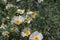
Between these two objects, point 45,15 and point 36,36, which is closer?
point 36,36

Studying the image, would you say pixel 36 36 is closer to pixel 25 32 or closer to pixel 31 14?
pixel 25 32

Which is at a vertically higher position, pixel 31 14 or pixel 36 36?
pixel 31 14

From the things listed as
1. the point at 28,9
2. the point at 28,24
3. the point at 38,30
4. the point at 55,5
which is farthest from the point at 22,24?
the point at 55,5

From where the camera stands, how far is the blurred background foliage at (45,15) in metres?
2.74

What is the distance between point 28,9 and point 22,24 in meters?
A: 0.46

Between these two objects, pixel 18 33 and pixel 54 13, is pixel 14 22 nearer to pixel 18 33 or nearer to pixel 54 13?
pixel 18 33

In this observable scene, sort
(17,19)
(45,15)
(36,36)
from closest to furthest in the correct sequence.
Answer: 1. (36,36)
2. (17,19)
3. (45,15)

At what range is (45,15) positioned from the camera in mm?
2939

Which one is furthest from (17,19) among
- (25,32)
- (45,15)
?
(45,15)

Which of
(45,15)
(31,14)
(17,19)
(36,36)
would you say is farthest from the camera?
(45,15)

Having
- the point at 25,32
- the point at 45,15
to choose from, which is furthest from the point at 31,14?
the point at 25,32

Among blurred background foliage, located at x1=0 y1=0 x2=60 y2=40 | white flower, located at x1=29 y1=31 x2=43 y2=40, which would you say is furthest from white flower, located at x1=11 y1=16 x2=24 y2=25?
white flower, located at x1=29 y1=31 x2=43 y2=40

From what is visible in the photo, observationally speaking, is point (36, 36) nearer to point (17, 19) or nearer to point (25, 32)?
point (25, 32)

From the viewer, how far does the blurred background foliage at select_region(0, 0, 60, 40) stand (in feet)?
8.98
